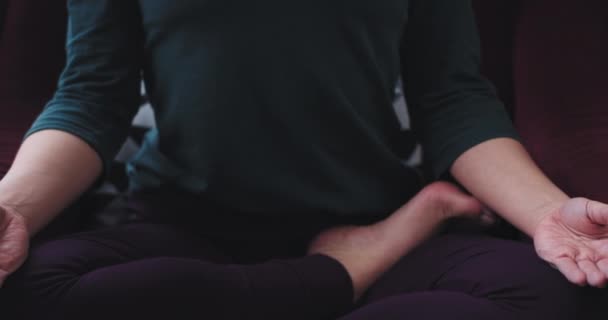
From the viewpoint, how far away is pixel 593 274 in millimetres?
589

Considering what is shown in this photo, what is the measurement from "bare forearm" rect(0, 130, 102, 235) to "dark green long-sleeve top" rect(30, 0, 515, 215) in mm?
20

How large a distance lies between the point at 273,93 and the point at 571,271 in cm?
39

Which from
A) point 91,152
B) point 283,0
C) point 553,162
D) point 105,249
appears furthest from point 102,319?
point 553,162

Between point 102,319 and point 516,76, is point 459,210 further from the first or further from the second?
point 102,319

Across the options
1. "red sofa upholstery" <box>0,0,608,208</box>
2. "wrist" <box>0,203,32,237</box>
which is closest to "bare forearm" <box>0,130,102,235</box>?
"wrist" <box>0,203,32,237</box>

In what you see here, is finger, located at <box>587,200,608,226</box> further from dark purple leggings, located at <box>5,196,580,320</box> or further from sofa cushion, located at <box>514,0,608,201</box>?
sofa cushion, located at <box>514,0,608,201</box>

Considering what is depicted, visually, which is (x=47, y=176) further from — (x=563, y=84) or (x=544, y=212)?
(x=563, y=84)

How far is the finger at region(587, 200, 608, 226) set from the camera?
1.97 ft

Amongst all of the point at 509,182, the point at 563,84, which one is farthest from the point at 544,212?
the point at 563,84

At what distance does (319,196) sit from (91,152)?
0.29 meters

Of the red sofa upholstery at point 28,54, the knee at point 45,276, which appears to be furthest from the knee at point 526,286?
the red sofa upholstery at point 28,54

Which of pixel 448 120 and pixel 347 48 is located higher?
pixel 347 48

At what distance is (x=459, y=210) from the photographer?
0.83 metres

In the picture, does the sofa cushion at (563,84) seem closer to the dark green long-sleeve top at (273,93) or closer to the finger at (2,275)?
the dark green long-sleeve top at (273,93)
